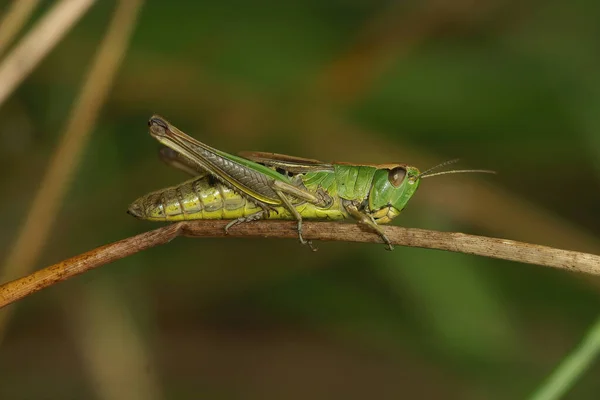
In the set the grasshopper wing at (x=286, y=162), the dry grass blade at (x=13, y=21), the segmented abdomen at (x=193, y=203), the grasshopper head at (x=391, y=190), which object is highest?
the dry grass blade at (x=13, y=21)

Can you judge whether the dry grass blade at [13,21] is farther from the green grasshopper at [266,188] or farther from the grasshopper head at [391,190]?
the grasshopper head at [391,190]

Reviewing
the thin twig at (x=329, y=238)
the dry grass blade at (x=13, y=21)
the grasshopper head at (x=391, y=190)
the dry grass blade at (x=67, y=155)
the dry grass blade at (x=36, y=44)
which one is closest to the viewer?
the thin twig at (x=329, y=238)

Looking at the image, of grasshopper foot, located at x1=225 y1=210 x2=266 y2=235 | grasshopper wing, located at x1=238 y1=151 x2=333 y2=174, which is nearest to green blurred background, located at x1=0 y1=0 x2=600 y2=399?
grasshopper wing, located at x1=238 y1=151 x2=333 y2=174

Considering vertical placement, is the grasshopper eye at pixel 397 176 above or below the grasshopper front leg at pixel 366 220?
above

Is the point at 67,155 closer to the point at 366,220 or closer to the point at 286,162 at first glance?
the point at 286,162

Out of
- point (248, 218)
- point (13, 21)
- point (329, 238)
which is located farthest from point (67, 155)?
point (329, 238)

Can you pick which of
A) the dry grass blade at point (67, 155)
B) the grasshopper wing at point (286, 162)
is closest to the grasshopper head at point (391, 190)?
the grasshopper wing at point (286, 162)

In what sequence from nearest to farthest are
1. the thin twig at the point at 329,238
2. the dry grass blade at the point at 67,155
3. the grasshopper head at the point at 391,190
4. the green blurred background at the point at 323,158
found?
the thin twig at the point at 329,238, the dry grass blade at the point at 67,155, the grasshopper head at the point at 391,190, the green blurred background at the point at 323,158

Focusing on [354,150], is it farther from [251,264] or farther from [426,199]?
[251,264]
